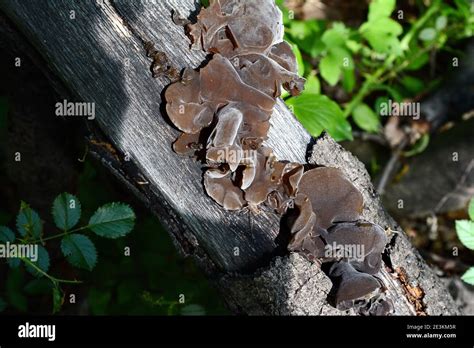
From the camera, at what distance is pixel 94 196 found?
8.93ft

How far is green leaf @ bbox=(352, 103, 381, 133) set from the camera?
130 inches

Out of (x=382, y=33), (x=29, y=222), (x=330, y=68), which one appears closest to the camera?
(x=29, y=222)

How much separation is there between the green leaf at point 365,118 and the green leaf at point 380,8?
1.79ft

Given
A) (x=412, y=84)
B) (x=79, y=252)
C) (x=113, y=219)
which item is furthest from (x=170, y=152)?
(x=412, y=84)

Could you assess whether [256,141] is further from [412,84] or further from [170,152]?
[412,84]

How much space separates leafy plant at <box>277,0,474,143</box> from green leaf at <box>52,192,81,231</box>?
95cm

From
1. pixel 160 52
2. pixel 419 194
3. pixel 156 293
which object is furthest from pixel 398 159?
pixel 160 52

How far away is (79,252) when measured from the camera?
2100 mm

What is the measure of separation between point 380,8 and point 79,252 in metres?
1.97

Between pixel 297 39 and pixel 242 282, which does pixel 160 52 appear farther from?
pixel 297 39

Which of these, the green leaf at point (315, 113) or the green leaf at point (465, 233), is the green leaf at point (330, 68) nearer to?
the green leaf at point (315, 113)

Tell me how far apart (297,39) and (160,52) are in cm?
136

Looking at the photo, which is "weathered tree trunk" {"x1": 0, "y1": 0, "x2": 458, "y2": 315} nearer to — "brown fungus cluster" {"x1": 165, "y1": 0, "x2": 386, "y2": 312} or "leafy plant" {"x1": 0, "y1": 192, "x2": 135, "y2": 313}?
"brown fungus cluster" {"x1": 165, "y1": 0, "x2": 386, "y2": 312}

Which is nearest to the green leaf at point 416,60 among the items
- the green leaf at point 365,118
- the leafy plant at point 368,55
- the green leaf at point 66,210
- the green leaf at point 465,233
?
the leafy plant at point 368,55
